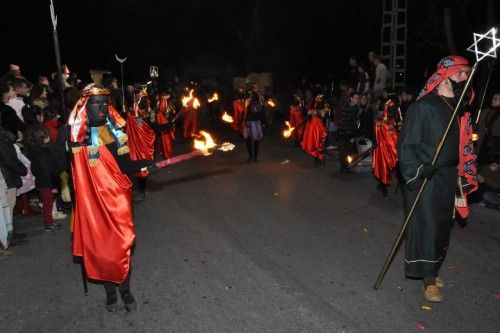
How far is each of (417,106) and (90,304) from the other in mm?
3621

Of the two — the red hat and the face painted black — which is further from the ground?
the red hat

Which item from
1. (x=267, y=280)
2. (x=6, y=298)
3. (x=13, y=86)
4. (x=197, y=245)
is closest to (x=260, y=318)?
(x=267, y=280)

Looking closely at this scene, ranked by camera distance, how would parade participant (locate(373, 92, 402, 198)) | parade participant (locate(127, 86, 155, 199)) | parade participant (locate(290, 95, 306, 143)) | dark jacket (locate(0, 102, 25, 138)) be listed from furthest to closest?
parade participant (locate(290, 95, 306, 143))
parade participant (locate(127, 86, 155, 199))
parade participant (locate(373, 92, 402, 198))
dark jacket (locate(0, 102, 25, 138))

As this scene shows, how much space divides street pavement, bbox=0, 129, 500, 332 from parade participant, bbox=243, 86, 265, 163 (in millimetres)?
3482

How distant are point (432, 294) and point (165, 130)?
282 inches

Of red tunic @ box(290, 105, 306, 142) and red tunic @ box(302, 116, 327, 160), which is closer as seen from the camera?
red tunic @ box(302, 116, 327, 160)

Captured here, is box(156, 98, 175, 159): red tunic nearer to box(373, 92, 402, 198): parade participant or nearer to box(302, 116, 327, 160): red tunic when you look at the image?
box(302, 116, 327, 160): red tunic

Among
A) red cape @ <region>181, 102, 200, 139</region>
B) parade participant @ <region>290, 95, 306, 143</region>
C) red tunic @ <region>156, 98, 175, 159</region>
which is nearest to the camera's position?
red tunic @ <region>156, 98, 175, 159</region>

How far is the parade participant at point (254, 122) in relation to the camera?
480 inches

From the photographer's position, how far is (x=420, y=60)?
866 inches

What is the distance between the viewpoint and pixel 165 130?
414 inches

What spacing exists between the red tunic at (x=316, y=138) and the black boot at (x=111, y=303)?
25.2 ft

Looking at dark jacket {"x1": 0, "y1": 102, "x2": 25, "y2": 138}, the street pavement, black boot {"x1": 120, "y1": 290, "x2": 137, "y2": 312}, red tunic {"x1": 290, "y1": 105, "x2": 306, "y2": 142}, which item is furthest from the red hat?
red tunic {"x1": 290, "y1": 105, "x2": 306, "y2": 142}

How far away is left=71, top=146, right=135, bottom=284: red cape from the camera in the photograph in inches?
171
